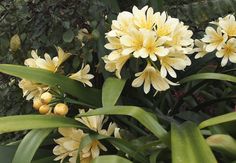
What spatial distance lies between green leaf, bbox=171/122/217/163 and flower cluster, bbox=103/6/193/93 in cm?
16

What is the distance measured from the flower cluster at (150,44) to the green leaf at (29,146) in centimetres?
28

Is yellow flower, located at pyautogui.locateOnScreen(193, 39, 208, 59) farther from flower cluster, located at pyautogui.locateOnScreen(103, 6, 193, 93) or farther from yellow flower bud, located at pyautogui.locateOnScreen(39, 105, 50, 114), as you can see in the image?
yellow flower bud, located at pyautogui.locateOnScreen(39, 105, 50, 114)

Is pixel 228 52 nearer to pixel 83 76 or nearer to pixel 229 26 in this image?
pixel 229 26

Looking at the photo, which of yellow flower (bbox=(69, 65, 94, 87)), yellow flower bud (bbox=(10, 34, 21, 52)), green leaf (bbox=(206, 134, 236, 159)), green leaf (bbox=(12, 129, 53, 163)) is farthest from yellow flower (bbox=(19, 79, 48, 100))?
green leaf (bbox=(206, 134, 236, 159))

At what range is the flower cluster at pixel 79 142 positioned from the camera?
4.51 ft

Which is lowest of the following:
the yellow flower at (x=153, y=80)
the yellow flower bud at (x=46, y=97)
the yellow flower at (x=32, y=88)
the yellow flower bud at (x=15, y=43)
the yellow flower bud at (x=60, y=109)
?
the yellow flower bud at (x=60, y=109)

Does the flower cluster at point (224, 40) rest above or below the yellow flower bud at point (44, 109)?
above

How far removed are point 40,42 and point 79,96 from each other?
0.42m

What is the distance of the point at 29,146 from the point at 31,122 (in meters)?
0.07

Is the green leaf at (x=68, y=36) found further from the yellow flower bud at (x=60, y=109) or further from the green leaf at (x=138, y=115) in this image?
the green leaf at (x=138, y=115)

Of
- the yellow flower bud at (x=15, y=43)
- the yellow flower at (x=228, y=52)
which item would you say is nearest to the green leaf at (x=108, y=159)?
the yellow flower at (x=228, y=52)

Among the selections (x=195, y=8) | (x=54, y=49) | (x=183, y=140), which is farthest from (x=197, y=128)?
(x=195, y=8)

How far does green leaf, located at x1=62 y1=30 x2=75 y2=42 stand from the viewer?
5.44 feet

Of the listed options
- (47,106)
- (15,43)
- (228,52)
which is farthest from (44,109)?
(228,52)
